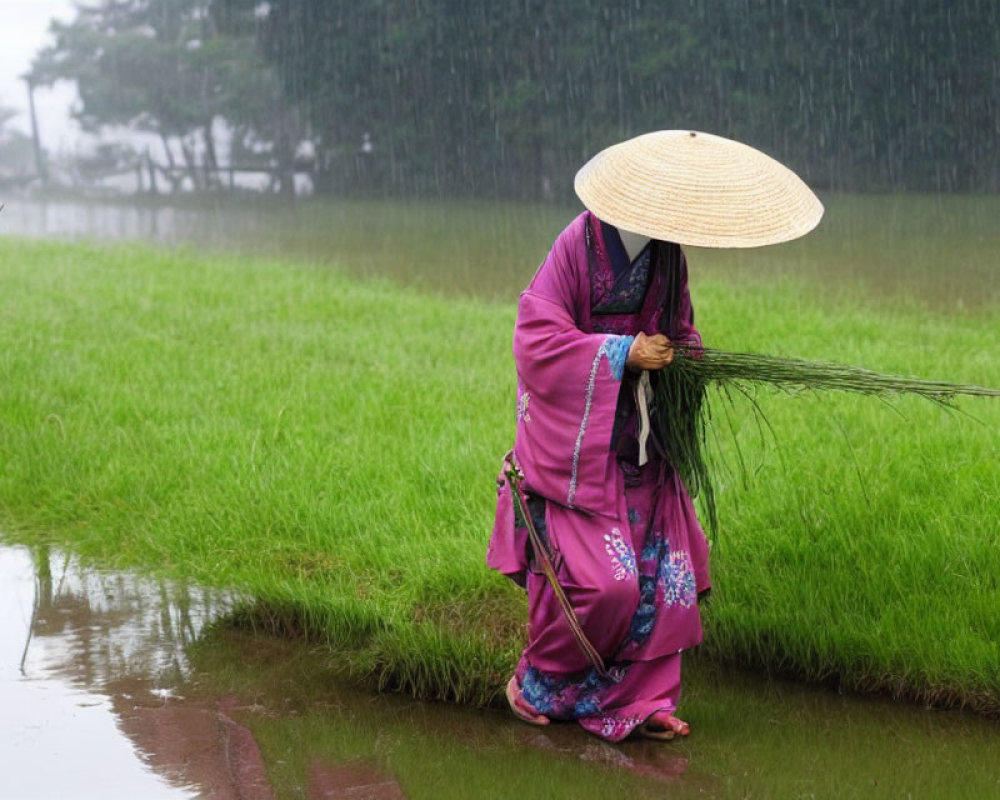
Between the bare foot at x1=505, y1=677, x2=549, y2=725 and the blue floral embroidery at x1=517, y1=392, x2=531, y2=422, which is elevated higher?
the blue floral embroidery at x1=517, y1=392, x2=531, y2=422

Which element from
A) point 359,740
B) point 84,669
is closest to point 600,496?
point 359,740

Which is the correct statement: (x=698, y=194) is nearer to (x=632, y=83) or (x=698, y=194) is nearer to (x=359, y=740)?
(x=359, y=740)

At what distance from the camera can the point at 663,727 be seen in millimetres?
3613

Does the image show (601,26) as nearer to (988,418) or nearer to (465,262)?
(465,262)

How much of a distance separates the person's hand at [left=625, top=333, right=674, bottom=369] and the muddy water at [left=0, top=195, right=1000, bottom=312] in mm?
8186

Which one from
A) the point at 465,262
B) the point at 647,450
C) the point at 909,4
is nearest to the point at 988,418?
the point at 647,450

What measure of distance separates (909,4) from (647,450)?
22.1m

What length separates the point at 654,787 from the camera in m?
3.36

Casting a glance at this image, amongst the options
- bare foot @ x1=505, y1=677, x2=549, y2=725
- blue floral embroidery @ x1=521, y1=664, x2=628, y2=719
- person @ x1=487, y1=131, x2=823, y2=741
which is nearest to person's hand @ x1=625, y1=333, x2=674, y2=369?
person @ x1=487, y1=131, x2=823, y2=741

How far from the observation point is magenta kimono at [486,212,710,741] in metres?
3.46

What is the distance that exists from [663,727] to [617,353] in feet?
3.38

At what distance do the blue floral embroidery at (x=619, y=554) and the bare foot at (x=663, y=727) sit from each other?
1.35 ft

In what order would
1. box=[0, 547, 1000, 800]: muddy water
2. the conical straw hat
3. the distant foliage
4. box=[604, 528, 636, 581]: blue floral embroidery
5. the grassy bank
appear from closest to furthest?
1. the conical straw hat
2. box=[0, 547, 1000, 800]: muddy water
3. box=[604, 528, 636, 581]: blue floral embroidery
4. the grassy bank
5. the distant foliage

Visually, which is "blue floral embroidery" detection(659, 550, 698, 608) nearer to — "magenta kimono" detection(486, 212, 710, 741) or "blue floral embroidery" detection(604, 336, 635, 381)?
"magenta kimono" detection(486, 212, 710, 741)
